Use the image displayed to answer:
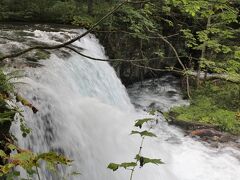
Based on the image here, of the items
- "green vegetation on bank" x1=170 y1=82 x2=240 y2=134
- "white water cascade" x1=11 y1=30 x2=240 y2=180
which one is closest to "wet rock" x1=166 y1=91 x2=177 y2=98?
"green vegetation on bank" x1=170 y1=82 x2=240 y2=134

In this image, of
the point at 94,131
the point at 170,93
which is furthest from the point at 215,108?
the point at 94,131

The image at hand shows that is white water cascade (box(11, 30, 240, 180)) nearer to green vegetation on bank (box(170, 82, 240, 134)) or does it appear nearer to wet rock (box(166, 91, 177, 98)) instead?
green vegetation on bank (box(170, 82, 240, 134))

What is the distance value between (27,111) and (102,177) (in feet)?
5.79

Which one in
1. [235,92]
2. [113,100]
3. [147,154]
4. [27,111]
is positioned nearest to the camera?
[27,111]

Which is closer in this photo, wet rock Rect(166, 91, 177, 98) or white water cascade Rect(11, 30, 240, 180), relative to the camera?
white water cascade Rect(11, 30, 240, 180)

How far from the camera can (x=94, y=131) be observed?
6809mm

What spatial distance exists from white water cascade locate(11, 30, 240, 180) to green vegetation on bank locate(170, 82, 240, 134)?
137 centimetres

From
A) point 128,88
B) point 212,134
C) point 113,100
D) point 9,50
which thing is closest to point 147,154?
point 113,100

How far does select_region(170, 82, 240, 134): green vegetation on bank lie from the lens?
10.9 m

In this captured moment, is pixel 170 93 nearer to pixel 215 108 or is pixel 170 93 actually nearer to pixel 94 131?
pixel 215 108

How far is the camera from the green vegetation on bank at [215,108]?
10.9 metres

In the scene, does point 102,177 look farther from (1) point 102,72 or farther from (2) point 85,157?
(1) point 102,72

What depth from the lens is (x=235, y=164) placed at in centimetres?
819

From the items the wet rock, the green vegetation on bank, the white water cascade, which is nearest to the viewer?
the white water cascade
